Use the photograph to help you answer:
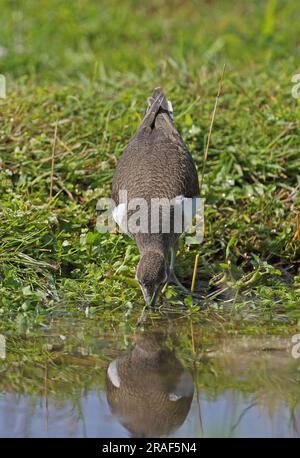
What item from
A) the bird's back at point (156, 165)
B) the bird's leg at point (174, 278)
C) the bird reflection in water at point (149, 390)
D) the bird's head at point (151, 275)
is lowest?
the bird reflection in water at point (149, 390)

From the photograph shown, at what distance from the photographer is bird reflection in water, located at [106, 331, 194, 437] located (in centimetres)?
435

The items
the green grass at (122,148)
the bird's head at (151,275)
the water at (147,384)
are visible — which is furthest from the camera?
the green grass at (122,148)

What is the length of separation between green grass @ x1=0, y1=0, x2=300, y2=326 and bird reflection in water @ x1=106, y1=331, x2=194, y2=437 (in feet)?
2.91

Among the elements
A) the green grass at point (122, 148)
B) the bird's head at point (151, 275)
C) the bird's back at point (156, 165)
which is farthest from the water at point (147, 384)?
the bird's back at point (156, 165)

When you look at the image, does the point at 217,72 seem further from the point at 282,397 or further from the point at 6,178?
the point at 282,397

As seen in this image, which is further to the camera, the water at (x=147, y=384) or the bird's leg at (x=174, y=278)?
the bird's leg at (x=174, y=278)

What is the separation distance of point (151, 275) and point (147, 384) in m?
1.27

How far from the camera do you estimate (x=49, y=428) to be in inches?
167

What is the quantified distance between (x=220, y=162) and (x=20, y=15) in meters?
4.41

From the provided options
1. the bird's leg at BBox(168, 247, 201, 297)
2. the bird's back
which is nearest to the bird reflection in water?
the bird's leg at BBox(168, 247, 201, 297)

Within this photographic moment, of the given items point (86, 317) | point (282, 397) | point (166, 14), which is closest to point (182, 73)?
point (166, 14)

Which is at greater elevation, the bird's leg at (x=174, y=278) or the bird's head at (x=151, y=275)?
the bird's leg at (x=174, y=278)

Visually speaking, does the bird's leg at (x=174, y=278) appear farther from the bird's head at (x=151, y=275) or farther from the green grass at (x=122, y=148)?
the bird's head at (x=151, y=275)

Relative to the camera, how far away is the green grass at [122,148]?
632cm
